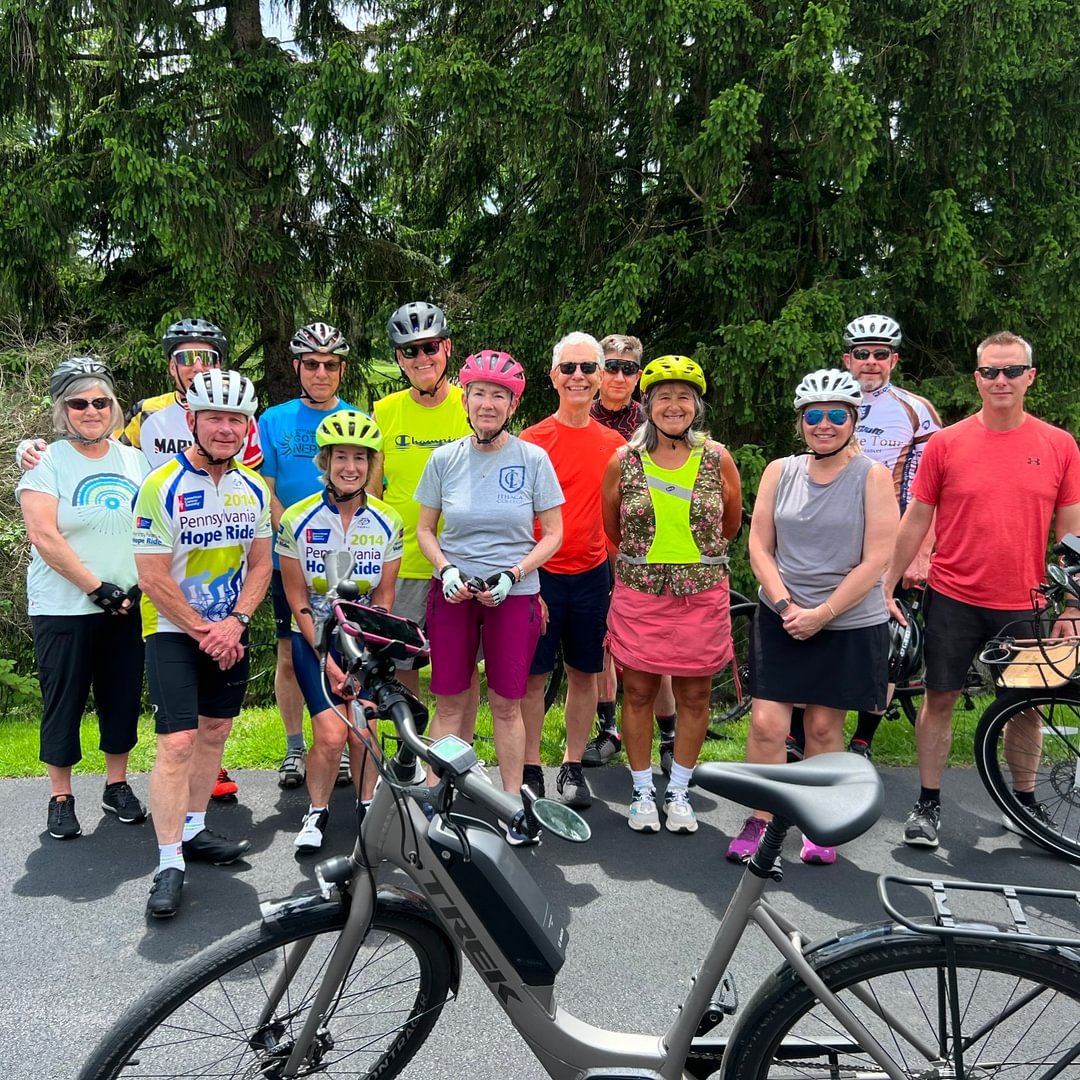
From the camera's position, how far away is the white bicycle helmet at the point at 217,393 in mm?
3732

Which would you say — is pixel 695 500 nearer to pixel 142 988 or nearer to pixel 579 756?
pixel 579 756

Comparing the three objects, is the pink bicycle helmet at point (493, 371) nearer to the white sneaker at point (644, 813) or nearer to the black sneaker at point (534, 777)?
the black sneaker at point (534, 777)

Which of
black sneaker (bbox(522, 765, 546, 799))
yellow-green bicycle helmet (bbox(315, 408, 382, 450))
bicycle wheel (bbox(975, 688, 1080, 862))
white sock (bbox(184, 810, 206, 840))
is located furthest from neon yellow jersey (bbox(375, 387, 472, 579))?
bicycle wheel (bbox(975, 688, 1080, 862))

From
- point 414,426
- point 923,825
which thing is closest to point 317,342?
point 414,426

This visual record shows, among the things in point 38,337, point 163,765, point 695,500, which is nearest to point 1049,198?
point 695,500

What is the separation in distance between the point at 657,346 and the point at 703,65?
2.57 metres

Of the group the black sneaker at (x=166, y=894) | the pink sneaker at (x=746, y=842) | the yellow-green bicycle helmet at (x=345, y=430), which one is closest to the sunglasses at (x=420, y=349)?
the yellow-green bicycle helmet at (x=345, y=430)

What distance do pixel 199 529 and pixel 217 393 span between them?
569 millimetres

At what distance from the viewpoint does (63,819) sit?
4328 mm

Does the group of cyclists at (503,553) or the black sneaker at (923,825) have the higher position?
the group of cyclists at (503,553)

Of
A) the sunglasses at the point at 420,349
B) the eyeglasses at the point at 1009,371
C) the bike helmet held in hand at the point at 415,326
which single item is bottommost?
the eyeglasses at the point at 1009,371

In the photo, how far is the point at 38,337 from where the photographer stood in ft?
35.9

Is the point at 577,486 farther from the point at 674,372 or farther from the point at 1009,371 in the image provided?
the point at 1009,371

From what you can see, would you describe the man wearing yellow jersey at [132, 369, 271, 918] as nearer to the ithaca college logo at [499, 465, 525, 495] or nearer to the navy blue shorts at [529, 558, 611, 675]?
the ithaca college logo at [499, 465, 525, 495]
